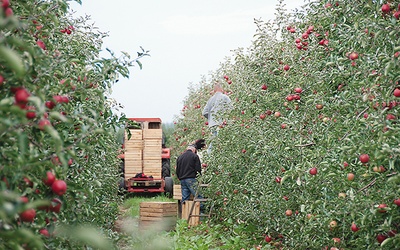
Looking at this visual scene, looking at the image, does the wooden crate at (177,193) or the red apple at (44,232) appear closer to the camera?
the red apple at (44,232)

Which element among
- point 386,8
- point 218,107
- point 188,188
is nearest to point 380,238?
point 386,8

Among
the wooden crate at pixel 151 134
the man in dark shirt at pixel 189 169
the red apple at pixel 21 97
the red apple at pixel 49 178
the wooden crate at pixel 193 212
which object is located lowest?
the wooden crate at pixel 193 212

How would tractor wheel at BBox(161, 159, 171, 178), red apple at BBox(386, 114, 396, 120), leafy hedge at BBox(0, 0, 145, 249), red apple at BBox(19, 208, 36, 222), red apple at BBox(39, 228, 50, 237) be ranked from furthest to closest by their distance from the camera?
tractor wheel at BBox(161, 159, 171, 178)
red apple at BBox(386, 114, 396, 120)
red apple at BBox(39, 228, 50, 237)
red apple at BBox(19, 208, 36, 222)
leafy hedge at BBox(0, 0, 145, 249)

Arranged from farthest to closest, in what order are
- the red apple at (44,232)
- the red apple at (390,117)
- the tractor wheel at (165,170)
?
the tractor wheel at (165,170) < the red apple at (390,117) < the red apple at (44,232)

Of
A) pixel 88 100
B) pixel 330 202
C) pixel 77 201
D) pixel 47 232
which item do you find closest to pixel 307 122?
pixel 330 202

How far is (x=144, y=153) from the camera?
14.9m

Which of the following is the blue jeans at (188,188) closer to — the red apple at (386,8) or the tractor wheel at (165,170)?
the tractor wheel at (165,170)

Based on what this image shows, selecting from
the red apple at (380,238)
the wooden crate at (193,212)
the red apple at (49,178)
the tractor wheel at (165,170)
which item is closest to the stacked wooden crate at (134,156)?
the tractor wheel at (165,170)

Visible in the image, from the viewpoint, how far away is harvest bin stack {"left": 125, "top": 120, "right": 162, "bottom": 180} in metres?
Result: 14.8

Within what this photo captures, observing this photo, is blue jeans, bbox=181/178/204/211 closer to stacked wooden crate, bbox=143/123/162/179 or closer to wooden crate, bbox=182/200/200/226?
wooden crate, bbox=182/200/200/226

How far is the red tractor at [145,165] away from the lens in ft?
47.8

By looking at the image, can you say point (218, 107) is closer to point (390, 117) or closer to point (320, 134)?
point (320, 134)

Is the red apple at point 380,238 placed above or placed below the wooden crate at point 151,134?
below

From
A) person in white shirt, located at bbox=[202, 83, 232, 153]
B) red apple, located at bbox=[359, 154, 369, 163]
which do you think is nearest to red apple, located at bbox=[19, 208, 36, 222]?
red apple, located at bbox=[359, 154, 369, 163]
